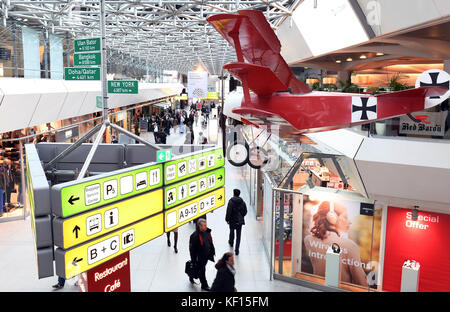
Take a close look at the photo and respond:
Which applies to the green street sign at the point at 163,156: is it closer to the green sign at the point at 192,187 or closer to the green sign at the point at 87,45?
the green sign at the point at 192,187

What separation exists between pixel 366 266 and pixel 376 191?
1.86 meters

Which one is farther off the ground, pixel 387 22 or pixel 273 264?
pixel 387 22

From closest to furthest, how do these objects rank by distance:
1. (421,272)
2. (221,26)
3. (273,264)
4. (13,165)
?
(221,26) → (421,272) → (273,264) → (13,165)

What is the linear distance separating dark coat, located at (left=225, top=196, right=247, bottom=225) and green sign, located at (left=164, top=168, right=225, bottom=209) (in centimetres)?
364

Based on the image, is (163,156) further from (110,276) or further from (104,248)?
(110,276)

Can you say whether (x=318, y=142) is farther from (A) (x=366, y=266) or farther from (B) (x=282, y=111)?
(A) (x=366, y=266)

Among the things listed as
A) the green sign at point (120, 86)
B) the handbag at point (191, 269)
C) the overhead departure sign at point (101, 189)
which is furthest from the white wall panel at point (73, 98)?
the overhead departure sign at point (101, 189)

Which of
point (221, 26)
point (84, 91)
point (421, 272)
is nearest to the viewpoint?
point (221, 26)

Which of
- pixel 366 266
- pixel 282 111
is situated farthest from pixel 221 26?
pixel 366 266

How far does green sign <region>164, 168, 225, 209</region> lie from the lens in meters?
5.05

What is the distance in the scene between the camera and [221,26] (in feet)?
21.6

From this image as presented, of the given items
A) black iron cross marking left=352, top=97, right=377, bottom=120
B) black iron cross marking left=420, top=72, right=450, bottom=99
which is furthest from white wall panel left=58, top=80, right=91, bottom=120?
black iron cross marking left=420, top=72, right=450, bottom=99

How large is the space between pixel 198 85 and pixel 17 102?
→ 1317 centimetres

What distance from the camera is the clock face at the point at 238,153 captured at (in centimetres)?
1407
